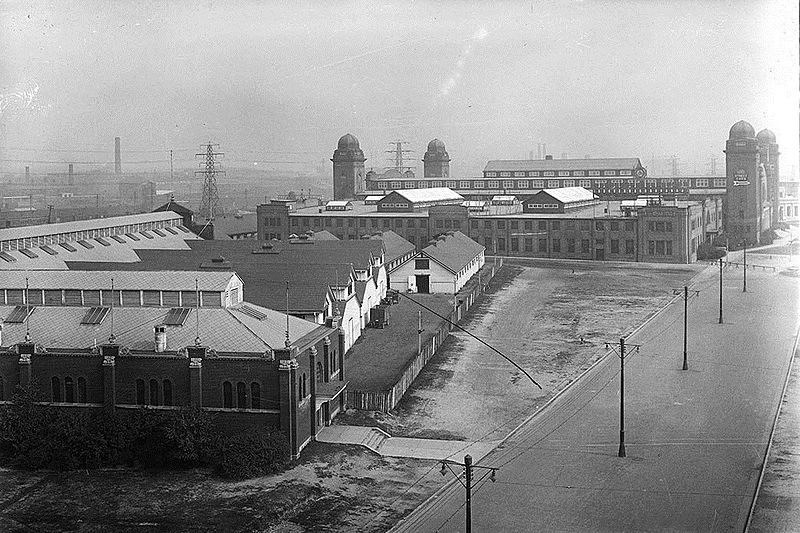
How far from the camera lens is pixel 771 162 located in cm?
14562

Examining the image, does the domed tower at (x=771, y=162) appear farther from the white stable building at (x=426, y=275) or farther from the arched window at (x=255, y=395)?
the arched window at (x=255, y=395)

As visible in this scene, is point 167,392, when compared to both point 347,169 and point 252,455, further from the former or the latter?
point 347,169

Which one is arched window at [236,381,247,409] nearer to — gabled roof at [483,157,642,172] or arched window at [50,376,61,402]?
arched window at [50,376,61,402]

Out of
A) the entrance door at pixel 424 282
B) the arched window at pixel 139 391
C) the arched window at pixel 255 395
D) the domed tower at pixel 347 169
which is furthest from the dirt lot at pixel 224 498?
the domed tower at pixel 347 169

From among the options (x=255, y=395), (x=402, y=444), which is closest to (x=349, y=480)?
(x=402, y=444)

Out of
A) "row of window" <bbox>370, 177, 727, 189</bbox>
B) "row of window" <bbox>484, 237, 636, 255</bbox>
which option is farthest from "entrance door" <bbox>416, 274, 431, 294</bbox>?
"row of window" <bbox>370, 177, 727, 189</bbox>

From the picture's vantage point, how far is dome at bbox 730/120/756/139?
12581cm

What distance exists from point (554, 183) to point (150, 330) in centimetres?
11871

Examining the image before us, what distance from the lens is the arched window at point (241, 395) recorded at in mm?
37031

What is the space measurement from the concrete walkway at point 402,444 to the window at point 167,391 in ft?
21.3

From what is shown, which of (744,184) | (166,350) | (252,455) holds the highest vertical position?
(744,184)

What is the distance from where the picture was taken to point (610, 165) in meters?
157

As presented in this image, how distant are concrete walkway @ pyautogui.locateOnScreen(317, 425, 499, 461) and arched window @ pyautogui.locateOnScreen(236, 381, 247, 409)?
162 inches

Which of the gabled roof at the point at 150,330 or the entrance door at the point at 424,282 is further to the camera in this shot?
the entrance door at the point at 424,282
